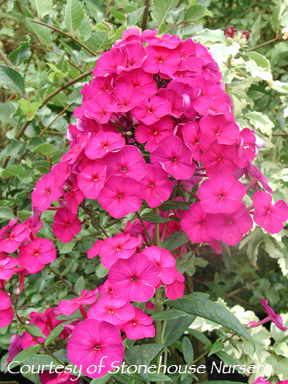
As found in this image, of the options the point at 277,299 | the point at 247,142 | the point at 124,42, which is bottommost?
the point at 277,299

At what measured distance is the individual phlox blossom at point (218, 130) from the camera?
615 mm

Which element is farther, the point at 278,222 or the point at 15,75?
the point at 15,75

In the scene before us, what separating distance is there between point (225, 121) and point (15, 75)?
0.80 m

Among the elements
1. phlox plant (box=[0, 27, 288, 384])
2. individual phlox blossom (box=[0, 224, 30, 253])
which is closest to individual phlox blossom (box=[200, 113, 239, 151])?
phlox plant (box=[0, 27, 288, 384])

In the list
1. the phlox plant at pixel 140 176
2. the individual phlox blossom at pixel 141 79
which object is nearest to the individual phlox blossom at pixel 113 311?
the phlox plant at pixel 140 176

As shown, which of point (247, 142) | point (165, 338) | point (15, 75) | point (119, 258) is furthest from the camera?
point (15, 75)

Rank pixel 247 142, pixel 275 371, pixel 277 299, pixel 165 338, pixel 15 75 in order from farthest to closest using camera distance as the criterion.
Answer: pixel 277 299
pixel 275 371
pixel 15 75
pixel 165 338
pixel 247 142

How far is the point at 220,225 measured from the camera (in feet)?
2.14

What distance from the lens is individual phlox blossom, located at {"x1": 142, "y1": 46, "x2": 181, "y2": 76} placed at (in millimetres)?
667

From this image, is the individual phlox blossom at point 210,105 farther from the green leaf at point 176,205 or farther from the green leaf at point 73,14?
the green leaf at point 73,14

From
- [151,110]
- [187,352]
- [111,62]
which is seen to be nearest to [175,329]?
[187,352]

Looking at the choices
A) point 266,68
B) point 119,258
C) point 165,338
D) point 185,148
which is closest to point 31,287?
point 165,338

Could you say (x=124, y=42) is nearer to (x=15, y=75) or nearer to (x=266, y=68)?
(x=15, y=75)

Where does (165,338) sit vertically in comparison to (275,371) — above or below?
above
